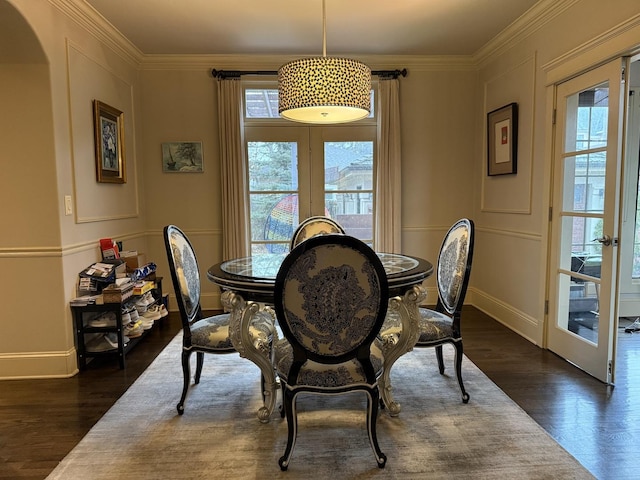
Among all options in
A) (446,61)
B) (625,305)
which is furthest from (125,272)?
(625,305)

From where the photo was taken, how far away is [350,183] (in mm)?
4461

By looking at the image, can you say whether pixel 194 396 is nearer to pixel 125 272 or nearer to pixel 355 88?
pixel 125 272

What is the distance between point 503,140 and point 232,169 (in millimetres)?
2589

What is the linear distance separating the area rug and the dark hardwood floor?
0.10m

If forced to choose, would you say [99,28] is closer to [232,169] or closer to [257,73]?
[257,73]

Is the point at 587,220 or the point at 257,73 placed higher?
the point at 257,73

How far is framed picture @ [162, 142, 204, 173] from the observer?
433 centimetres

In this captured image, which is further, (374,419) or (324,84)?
(324,84)

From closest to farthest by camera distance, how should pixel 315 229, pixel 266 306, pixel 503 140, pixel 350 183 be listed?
pixel 266 306
pixel 315 229
pixel 503 140
pixel 350 183

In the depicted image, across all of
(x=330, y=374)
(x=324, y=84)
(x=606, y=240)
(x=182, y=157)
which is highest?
(x=324, y=84)

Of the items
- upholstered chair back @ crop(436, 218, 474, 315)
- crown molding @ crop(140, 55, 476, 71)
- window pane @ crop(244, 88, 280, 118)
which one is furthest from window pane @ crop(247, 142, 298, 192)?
upholstered chair back @ crop(436, 218, 474, 315)

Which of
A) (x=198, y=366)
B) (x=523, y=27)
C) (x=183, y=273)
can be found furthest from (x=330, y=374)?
(x=523, y=27)

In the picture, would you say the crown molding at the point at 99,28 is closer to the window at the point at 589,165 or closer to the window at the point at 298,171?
the window at the point at 298,171

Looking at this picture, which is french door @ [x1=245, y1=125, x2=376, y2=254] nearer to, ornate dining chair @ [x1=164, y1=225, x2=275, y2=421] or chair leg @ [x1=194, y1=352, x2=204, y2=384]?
chair leg @ [x1=194, y1=352, x2=204, y2=384]
